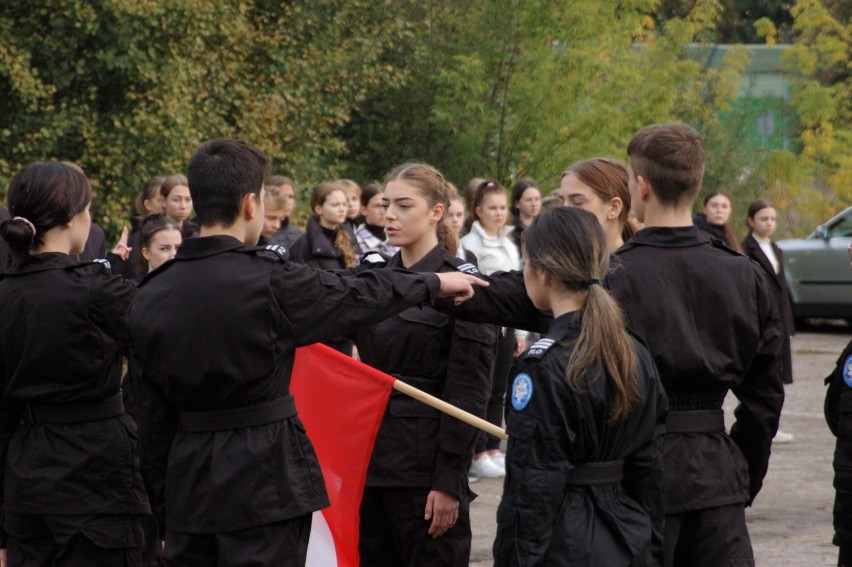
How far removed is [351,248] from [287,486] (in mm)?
6643

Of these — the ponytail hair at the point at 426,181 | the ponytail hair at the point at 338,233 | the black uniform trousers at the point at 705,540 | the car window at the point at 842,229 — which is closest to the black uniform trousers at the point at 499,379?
the ponytail hair at the point at 338,233

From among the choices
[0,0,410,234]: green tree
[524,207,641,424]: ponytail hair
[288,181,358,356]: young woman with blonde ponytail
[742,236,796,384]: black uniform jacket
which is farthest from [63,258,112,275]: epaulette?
[0,0,410,234]: green tree

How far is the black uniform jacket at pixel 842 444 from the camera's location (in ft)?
18.4

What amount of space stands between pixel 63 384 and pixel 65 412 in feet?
0.42

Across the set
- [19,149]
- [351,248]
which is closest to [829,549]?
[351,248]

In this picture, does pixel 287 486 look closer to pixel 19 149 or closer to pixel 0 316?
pixel 0 316

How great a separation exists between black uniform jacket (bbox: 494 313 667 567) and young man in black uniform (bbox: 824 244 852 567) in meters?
2.15

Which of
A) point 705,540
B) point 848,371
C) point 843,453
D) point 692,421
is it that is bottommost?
point 843,453

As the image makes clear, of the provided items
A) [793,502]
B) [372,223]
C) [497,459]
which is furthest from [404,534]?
[372,223]

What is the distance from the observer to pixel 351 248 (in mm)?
10609

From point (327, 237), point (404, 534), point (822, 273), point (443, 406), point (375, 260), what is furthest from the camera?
point (822, 273)

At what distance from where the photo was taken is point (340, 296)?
4.17 meters

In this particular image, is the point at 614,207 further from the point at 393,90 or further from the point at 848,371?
the point at 393,90

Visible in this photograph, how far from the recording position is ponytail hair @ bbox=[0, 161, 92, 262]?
193 inches
